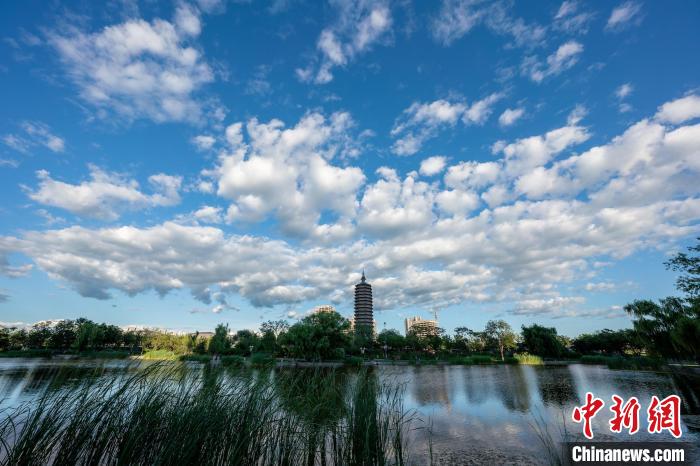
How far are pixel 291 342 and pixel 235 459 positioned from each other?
170 feet

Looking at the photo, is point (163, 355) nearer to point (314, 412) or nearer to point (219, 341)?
point (314, 412)

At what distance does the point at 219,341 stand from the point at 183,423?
2383 inches

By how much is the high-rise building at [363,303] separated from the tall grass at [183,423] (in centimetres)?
13047

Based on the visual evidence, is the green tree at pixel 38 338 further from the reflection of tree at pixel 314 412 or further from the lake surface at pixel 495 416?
the reflection of tree at pixel 314 412

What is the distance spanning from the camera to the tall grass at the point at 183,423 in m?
4.26

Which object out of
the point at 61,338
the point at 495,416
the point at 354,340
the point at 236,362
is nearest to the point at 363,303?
the point at 354,340

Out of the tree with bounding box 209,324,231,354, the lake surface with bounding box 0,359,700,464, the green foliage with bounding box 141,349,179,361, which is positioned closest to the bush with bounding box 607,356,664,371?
the lake surface with bounding box 0,359,700,464

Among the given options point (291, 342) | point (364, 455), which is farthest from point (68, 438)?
point (291, 342)

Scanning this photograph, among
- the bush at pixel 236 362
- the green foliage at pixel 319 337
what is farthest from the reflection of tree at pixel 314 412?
the green foliage at pixel 319 337

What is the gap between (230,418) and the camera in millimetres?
5051

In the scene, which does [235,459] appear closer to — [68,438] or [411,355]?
[68,438]

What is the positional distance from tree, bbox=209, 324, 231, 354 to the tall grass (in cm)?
5880

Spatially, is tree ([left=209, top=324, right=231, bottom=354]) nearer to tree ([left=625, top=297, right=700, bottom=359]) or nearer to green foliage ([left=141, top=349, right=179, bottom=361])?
green foliage ([left=141, top=349, right=179, bottom=361])

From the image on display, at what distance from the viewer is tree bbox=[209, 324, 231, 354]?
5832cm
